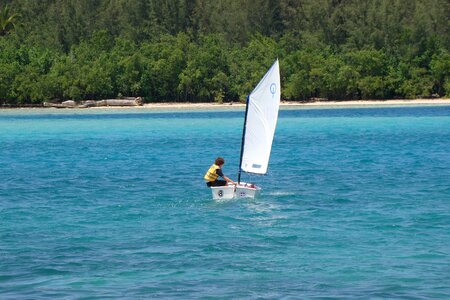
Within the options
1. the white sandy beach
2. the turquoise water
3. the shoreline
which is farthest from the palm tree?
the turquoise water

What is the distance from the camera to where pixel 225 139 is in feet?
176

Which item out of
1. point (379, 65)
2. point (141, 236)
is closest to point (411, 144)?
point (141, 236)

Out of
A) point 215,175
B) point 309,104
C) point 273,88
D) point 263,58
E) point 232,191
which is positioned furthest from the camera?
point 263,58

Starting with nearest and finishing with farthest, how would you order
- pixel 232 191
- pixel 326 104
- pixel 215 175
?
pixel 215 175, pixel 232 191, pixel 326 104

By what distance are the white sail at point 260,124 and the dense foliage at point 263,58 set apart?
61662 mm

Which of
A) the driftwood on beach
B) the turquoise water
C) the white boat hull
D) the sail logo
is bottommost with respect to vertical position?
the driftwood on beach

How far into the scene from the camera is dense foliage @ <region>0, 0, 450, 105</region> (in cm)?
8994

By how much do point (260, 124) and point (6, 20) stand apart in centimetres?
8869

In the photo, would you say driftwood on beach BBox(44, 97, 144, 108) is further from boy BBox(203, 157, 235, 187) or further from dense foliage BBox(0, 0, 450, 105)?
boy BBox(203, 157, 235, 187)

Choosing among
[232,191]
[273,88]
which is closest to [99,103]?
[273,88]

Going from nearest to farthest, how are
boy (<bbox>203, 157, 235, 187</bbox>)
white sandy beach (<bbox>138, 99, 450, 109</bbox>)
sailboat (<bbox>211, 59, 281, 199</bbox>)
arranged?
boy (<bbox>203, 157, 235, 187</bbox>)
sailboat (<bbox>211, 59, 281, 199</bbox>)
white sandy beach (<bbox>138, 99, 450, 109</bbox>)

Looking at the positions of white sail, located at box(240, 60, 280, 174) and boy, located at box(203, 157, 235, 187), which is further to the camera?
white sail, located at box(240, 60, 280, 174)

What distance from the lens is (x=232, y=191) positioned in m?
25.4

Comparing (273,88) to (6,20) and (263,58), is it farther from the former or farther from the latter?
(6,20)
